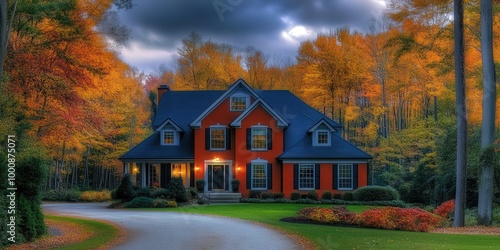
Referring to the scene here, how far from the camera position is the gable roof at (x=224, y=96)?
34416mm

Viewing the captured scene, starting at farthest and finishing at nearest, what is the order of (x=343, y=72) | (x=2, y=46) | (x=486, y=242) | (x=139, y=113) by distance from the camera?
(x=139, y=113)
(x=343, y=72)
(x=2, y=46)
(x=486, y=242)

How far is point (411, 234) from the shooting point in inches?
615

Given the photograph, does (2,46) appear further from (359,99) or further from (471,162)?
(359,99)

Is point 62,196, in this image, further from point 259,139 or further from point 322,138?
point 322,138

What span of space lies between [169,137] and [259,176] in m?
6.53

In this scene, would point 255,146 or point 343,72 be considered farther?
point 343,72

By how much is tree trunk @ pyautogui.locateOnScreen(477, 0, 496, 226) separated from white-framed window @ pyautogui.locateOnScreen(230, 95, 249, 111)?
18659 millimetres

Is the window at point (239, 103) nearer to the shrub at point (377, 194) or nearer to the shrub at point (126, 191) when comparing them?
the shrub at point (126, 191)

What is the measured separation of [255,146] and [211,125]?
10.2ft

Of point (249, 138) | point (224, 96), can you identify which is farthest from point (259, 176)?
point (224, 96)

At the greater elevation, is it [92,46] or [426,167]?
[92,46]

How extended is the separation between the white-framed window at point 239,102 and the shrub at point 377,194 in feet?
30.3

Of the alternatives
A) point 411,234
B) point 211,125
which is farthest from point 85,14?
point 411,234

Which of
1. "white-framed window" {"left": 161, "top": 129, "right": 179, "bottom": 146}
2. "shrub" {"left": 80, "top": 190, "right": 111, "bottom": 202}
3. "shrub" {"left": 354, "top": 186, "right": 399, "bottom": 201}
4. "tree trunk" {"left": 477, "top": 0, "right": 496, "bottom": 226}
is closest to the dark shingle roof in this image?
"white-framed window" {"left": 161, "top": 129, "right": 179, "bottom": 146}
